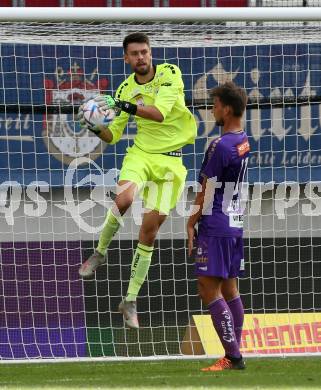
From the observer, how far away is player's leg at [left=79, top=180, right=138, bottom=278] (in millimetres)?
7570

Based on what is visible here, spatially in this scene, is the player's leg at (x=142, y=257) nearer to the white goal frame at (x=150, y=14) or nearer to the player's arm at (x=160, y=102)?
the player's arm at (x=160, y=102)

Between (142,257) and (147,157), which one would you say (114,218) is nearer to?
(142,257)

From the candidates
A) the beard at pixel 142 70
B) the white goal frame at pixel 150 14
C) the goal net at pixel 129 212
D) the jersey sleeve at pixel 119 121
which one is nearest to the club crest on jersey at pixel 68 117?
the goal net at pixel 129 212

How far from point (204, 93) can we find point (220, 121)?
A: 9.83ft

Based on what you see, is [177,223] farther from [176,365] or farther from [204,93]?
[176,365]

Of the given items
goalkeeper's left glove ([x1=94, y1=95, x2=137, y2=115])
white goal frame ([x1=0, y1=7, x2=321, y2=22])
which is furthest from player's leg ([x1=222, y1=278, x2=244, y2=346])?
white goal frame ([x1=0, y1=7, x2=321, y2=22])

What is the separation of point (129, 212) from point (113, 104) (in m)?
3.26

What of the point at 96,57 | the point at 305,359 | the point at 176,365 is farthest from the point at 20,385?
the point at 96,57

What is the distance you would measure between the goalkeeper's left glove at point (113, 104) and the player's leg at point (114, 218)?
0.54 metres

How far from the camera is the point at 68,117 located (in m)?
10.1

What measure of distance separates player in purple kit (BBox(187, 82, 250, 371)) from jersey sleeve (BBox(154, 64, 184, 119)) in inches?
17.8

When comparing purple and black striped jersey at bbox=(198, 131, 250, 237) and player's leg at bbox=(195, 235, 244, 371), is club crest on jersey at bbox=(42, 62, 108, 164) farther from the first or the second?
player's leg at bbox=(195, 235, 244, 371)

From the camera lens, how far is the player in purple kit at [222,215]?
7070 millimetres

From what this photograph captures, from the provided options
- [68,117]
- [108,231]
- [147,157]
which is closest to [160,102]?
[147,157]
